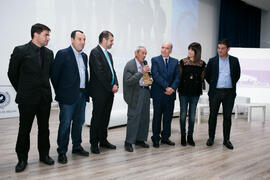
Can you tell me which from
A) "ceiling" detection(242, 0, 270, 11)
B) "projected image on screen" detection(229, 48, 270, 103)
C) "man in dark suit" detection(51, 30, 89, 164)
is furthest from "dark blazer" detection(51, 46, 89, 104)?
"ceiling" detection(242, 0, 270, 11)

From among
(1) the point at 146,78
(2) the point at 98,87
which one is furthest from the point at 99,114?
(1) the point at 146,78

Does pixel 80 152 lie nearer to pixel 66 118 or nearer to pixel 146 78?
pixel 66 118

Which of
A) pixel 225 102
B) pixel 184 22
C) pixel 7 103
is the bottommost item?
pixel 7 103

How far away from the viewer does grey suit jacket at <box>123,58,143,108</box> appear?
12.1 feet

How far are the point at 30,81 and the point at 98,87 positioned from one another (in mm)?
892

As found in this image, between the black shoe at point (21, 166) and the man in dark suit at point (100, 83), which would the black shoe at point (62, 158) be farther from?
the man in dark suit at point (100, 83)

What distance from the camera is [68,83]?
3148 millimetres

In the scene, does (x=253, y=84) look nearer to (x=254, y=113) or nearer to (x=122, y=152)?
(x=254, y=113)

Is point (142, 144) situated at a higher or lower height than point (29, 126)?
lower

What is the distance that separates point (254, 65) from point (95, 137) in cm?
646

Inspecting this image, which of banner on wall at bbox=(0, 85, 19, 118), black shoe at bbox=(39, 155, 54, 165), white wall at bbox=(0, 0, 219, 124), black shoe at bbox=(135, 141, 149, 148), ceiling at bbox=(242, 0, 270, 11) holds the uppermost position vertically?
ceiling at bbox=(242, 0, 270, 11)

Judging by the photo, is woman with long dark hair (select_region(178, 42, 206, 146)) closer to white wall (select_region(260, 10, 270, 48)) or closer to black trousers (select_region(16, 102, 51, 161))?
black trousers (select_region(16, 102, 51, 161))

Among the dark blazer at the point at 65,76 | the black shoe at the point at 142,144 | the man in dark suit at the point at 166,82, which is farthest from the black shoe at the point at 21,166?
the man in dark suit at the point at 166,82

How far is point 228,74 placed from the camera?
4.03 metres
